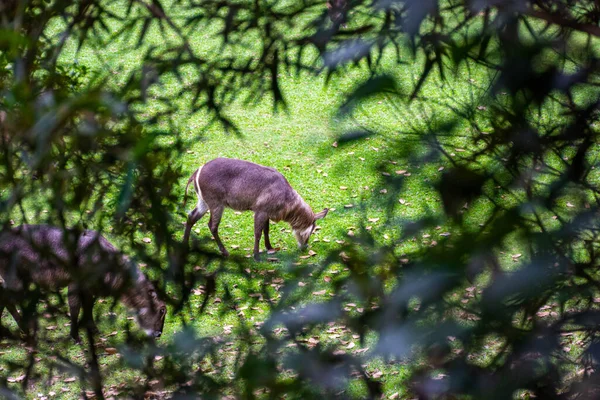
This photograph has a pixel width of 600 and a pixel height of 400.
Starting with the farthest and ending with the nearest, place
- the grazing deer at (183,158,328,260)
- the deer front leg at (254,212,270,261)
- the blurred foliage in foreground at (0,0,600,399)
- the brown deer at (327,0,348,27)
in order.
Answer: the deer front leg at (254,212,270,261), the grazing deer at (183,158,328,260), the brown deer at (327,0,348,27), the blurred foliage in foreground at (0,0,600,399)

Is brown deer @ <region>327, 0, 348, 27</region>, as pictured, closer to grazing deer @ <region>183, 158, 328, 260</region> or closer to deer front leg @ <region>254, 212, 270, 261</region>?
grazing deer @ <region>183, 158, 328, 260</region>

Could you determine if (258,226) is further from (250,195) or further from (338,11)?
(338,11)

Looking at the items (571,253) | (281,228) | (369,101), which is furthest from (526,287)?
(281,228)

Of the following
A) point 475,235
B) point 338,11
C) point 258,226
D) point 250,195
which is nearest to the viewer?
point 475,235

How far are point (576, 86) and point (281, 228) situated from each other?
29.7 feet

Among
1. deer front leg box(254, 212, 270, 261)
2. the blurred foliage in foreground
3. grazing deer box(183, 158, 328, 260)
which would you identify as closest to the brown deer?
the blurred foliage in foreground

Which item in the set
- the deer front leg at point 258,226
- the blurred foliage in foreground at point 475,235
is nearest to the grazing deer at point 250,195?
the deer front leg at point 258,226

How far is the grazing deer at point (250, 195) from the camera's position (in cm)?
875

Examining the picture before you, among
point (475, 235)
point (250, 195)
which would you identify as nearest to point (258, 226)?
point (250, 195)

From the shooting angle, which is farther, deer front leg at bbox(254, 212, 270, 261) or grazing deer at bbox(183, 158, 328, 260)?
deer front leg at bbox(254, 212, 270, 261)

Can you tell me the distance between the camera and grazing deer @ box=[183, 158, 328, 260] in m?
8.75

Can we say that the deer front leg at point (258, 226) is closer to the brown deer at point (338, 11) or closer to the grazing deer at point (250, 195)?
the grazing deer at point (250, 195)

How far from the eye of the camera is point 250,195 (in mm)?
8797

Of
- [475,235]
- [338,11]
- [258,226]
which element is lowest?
[475,235]
